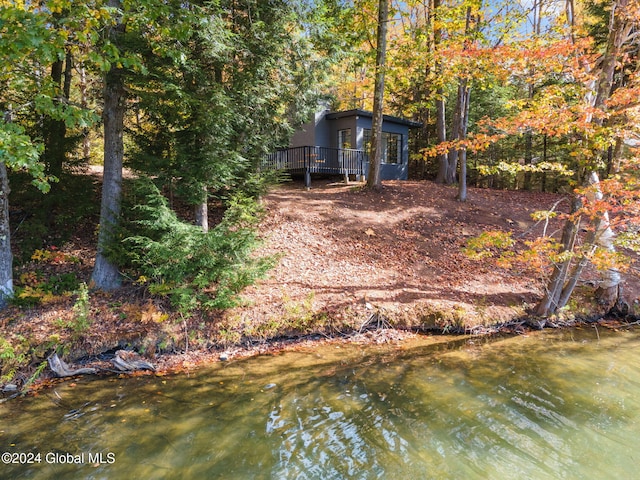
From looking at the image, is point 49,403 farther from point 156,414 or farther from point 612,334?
point 612,334

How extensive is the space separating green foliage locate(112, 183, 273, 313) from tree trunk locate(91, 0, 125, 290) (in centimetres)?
32

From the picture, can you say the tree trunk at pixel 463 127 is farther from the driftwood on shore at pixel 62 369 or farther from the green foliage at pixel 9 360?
the green foliage at pixel 9 360

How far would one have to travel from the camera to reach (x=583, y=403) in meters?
4.45

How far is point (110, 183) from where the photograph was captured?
6.71 m

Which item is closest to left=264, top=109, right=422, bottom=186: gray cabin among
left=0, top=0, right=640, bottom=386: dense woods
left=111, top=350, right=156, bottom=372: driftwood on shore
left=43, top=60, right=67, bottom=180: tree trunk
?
left=0, top=0, right=640, bottom=386: dense woods

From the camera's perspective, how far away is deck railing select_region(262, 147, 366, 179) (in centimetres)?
1523

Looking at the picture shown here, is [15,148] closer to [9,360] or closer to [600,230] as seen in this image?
[9,360]

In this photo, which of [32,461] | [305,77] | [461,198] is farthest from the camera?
[461,198]

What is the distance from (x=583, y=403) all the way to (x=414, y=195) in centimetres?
959

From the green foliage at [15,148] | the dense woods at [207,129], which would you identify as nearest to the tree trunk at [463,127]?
the dense woods at [207,129]

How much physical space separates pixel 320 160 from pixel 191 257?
10.2m

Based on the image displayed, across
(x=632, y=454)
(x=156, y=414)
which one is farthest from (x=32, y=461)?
(x=632, y=454)

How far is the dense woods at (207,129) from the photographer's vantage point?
17.9 feet

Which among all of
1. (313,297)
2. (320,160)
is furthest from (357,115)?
(313,297)
